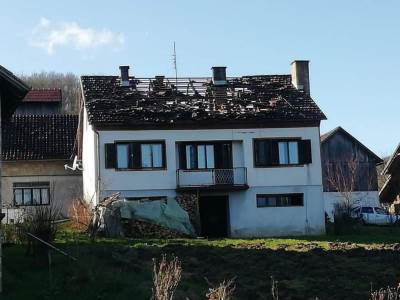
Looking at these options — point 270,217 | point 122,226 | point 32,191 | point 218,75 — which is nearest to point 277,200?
point 270,217

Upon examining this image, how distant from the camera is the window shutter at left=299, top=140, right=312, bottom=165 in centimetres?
3609

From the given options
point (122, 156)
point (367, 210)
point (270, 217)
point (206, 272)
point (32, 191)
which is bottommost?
point (206, 272)

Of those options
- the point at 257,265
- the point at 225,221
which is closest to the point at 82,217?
the point at 225,221

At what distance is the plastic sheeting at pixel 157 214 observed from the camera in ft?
100

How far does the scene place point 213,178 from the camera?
115 feet

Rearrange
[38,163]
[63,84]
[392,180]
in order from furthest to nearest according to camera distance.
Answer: [63,84], [38,163], [392,180]

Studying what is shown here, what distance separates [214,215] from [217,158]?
120 inches

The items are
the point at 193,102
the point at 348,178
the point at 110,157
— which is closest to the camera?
the point at 110,157

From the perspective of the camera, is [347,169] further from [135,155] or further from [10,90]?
[10,90]

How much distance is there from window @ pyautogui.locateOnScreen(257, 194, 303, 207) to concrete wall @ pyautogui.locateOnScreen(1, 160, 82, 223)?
13.3 metres

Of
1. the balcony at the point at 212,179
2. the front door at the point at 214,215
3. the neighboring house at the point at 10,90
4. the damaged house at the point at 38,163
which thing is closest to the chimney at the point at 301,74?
the balcony at the point at 212,179

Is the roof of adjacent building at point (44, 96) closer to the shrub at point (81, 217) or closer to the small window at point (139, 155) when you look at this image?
the small window at point (139, 155)

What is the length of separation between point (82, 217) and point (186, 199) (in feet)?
18.7

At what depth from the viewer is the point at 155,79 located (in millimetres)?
39375
